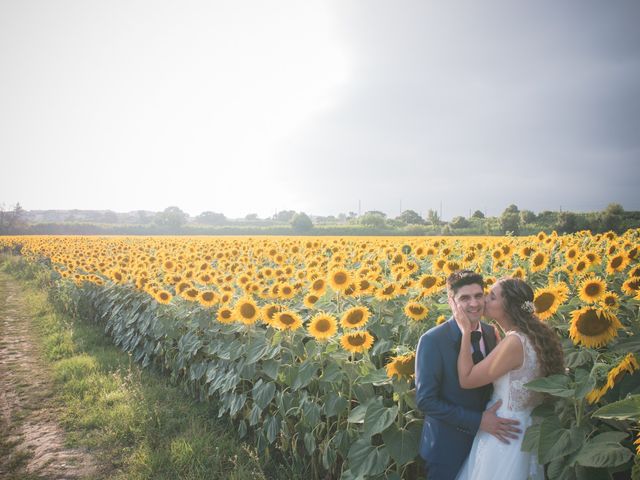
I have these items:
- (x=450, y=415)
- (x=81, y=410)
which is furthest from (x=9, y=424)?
(x=450, y=415)

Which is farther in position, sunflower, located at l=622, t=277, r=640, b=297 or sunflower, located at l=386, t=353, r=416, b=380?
sunflower, located at l=622, t=277, r=640, b=297

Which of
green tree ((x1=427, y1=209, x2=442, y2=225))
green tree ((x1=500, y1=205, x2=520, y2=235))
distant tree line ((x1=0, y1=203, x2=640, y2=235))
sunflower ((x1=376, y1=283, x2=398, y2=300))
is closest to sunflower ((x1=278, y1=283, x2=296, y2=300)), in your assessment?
sunflower ((x1=376, y1=283, x2=398, y2=300))

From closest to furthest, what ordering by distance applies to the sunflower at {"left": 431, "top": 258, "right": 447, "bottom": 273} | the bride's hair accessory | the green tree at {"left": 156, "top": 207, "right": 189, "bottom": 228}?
the bride's hair accessory, the sunflower at {"left": 431, "top": 258, "right": 447, "bottom": 273}, the green tree at {"left": 156, "top": 207, "right": 189, "bottom": 228}

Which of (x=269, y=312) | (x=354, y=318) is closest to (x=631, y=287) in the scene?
(x=354, y=318)

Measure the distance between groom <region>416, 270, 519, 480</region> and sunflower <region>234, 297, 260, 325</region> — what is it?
199 cm

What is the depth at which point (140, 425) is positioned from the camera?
4652 mm

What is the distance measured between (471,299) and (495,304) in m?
0.18

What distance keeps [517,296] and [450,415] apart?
787mm

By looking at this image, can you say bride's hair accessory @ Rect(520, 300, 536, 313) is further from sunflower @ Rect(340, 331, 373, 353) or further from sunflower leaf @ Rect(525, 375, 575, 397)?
sunflower @ Rect(340, 331, 373, 353)

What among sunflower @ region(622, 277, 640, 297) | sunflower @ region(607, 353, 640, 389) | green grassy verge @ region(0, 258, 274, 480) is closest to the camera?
sunflower @ region(607, 353, 640, 389)

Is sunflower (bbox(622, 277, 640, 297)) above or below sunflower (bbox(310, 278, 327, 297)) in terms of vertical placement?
above

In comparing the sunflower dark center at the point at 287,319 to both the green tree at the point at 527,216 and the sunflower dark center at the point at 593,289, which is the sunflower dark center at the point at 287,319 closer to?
the sunflower dark center at the point at 593,289

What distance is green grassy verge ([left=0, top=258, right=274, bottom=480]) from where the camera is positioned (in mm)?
3908

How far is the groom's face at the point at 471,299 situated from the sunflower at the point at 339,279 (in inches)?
71.9
